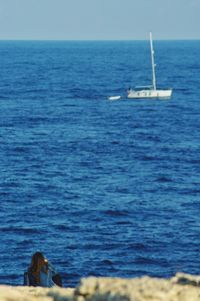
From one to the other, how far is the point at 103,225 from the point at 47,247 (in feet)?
25.5

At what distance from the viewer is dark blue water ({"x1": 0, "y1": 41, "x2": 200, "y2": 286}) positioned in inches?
2462

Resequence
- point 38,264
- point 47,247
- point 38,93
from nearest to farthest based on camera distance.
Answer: point 38,264
point 47,247
point 38,93

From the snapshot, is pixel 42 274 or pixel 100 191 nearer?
pixel 42 274

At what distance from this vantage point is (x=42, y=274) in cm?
4247

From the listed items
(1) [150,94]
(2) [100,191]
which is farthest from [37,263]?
(1) [150,94]

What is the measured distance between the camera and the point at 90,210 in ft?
251

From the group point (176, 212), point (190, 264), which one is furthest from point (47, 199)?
point (190, 264)

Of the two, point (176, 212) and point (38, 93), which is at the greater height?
point (38, 93)

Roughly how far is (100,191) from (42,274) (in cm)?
4248

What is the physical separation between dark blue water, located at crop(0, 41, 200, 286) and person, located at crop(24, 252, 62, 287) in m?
12.3

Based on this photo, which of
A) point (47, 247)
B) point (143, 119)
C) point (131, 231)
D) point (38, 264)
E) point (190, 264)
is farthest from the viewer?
point (143, 119)

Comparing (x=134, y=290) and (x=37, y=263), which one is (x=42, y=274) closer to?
(x=37, y=263)

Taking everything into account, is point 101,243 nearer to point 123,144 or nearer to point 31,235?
point 31,235

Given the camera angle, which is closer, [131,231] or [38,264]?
[38,264]
